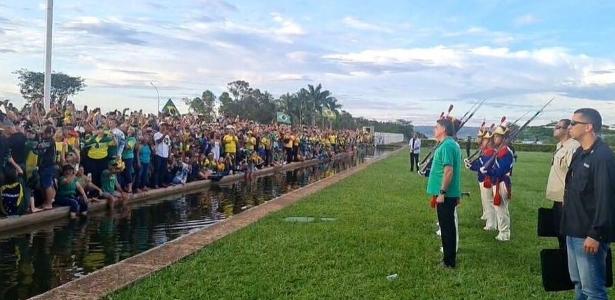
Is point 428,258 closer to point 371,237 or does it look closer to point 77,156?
point 371,237

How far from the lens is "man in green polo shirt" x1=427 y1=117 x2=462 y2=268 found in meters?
8.02

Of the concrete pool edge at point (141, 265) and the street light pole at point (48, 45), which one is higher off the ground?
the street light pole at point (48, 45)

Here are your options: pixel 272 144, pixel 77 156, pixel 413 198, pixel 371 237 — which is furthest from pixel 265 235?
Result: pixel 272 144

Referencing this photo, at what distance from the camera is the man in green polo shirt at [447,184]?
26.3 ft

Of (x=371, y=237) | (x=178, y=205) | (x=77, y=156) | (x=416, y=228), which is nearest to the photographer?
(x=371, y=237)

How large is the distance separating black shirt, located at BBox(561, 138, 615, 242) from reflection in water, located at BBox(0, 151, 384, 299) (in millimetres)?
5412

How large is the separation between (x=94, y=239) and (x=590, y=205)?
7.66 m

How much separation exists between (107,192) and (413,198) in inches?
288

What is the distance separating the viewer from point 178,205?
15.2 meters

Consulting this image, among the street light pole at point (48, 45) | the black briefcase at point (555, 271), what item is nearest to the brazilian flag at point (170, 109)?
the street light pole at point (48, 45)

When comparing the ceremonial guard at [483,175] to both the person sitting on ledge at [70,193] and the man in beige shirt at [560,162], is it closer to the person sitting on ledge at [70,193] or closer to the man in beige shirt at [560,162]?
the man in beige shirt at [560,162]

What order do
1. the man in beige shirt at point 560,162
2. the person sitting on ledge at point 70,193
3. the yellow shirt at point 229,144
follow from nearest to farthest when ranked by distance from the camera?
the man in beige shirt at point 560,162 → the person sitting on ledge at point 70,193 → the yellow shirt at point 229,144

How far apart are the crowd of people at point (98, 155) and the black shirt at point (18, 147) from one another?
2 centimetres

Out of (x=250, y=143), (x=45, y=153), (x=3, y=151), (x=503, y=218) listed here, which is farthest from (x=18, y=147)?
(x=250, y=143)
